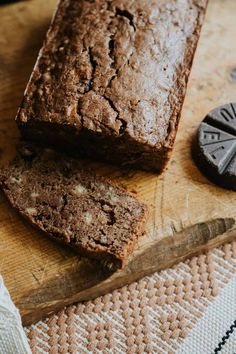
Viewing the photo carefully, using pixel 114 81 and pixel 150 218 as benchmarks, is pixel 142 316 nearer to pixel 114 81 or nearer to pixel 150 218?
pixel 150 218

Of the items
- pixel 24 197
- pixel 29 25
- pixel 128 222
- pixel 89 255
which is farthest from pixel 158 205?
pixel 29 25

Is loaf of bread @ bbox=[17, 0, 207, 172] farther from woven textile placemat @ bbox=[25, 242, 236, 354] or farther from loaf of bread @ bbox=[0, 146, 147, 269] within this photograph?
woven textile placemat @ bbox=[25, 242, 236, 354]

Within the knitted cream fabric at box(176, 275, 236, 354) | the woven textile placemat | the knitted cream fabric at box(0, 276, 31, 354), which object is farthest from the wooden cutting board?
the knitted cream fabric at box(176, 275, 236, 354)

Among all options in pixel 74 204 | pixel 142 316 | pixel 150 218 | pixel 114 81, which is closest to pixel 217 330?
pixel 142 316

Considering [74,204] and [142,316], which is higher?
[74,204]

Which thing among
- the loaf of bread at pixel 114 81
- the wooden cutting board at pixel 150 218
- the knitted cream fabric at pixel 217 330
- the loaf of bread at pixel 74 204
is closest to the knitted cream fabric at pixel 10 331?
the wooden cutting board at pixel 150 218

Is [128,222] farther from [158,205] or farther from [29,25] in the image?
[29,25]
